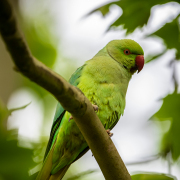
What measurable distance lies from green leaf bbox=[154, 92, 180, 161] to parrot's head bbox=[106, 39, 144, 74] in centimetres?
60

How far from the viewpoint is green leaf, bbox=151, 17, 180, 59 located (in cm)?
237

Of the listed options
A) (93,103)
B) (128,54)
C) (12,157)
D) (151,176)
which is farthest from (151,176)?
(128,54)

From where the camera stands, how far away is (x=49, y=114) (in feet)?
11.4

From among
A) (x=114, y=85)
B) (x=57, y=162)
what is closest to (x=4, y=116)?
(x=57, y=162)

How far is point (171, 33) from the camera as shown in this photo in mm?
2373

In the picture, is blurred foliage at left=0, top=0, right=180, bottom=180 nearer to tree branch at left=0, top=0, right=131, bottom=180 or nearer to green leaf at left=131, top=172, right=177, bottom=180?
green leaf at left=131, top=172, right=177, bottom=180

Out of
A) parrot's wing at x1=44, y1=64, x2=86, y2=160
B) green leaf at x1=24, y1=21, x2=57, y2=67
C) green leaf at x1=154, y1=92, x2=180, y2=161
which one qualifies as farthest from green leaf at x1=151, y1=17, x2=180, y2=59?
green leaf at x1=24, y1=21, x2=57, y2=67

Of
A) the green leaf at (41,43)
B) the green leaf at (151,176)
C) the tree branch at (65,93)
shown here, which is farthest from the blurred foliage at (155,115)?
the green leaf at (41,43)

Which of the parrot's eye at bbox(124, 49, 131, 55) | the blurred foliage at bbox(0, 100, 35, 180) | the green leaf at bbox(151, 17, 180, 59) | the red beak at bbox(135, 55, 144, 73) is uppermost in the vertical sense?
the parrot's eye at bbox(124, 49, 131, 55)

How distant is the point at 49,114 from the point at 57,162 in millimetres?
1117

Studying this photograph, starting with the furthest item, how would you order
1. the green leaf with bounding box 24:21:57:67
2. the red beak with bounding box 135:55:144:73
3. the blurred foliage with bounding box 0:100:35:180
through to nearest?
the green leaf with bounding box 24:21:57:67
the red beak with bounding box 135:55:144:73
the blurred foliage with bounding box 0:100:35:180

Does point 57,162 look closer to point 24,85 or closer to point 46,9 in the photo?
point 24,85

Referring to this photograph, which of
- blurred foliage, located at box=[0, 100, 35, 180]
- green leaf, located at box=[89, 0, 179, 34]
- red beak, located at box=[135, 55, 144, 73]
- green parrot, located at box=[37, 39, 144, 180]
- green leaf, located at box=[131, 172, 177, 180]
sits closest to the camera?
blurred foliage, located at box=[0, 100, 35, 180]

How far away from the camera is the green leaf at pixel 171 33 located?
2.37 m
